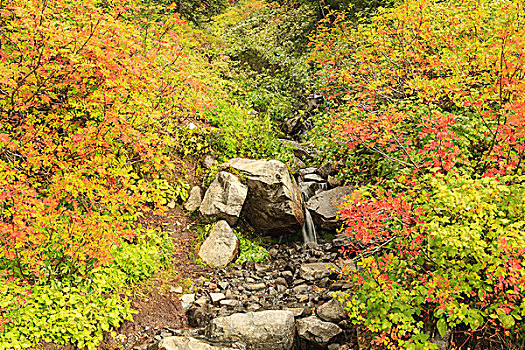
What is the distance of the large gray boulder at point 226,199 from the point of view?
683 cm

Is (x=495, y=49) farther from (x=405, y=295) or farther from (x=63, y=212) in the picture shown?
(x=63, y=212)

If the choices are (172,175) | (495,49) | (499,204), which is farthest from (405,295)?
(172,175)

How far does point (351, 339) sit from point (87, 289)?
340 centimetres

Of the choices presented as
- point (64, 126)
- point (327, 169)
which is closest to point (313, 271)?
point (327, 169)

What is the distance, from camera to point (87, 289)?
4.46m

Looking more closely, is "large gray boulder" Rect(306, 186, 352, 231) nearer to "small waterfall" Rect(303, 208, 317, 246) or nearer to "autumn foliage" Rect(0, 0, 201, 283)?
"small waterfall" Rect(303, 208, 317, 246)

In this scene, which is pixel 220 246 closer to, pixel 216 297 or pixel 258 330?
pixel 216 297

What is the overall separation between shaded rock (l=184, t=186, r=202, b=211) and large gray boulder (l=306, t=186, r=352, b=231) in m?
2.27

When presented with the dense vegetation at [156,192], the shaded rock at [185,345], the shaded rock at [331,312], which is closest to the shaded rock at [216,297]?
the dense vegetation at [156,192]

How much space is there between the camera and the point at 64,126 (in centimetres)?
451

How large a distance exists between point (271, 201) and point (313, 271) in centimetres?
166

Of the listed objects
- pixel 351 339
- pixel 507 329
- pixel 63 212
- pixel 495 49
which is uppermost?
pixel 495 49

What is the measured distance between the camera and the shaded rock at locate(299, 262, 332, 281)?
19.4 ft

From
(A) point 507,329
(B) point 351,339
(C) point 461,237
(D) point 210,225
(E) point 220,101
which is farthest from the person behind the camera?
(E) point 220,101
